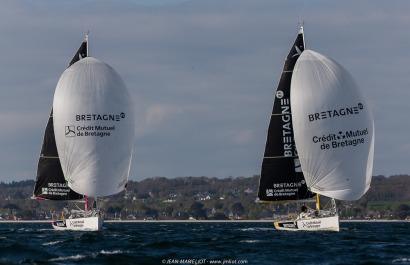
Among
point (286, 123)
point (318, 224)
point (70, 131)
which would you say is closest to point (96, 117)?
point (70, 131)

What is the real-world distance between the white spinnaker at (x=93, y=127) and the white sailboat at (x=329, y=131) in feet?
46.6

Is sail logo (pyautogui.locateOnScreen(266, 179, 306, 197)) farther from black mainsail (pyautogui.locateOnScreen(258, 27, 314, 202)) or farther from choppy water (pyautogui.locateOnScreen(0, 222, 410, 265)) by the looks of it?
choppy water (pyautogui.locateOnScreen(0, 222, 410, 265))

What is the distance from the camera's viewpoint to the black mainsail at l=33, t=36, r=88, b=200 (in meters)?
90.9

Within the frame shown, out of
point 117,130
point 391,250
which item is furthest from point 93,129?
point 391,250

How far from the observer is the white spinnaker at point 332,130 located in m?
75.7

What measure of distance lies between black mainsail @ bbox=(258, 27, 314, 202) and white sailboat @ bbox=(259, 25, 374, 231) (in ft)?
8.62

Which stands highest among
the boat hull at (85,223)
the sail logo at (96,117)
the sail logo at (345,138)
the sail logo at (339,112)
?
the sail logo at (96,117)

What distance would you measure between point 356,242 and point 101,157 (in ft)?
72.7

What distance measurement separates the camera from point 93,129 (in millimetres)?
83500

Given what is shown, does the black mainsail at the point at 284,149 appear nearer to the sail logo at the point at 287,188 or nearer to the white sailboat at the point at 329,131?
the sail logo at the point at 287,188

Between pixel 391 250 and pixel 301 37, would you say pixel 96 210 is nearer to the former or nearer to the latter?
Answer: pixel 301 37

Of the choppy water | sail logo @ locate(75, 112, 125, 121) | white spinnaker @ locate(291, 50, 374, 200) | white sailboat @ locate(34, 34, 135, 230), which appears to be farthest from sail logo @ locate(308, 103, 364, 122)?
white sailboat @ locate(34, 34, 135, 230)

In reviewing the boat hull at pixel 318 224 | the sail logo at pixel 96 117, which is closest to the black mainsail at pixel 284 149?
the boat hull at pixel 318 224

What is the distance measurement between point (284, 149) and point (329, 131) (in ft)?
22.0
